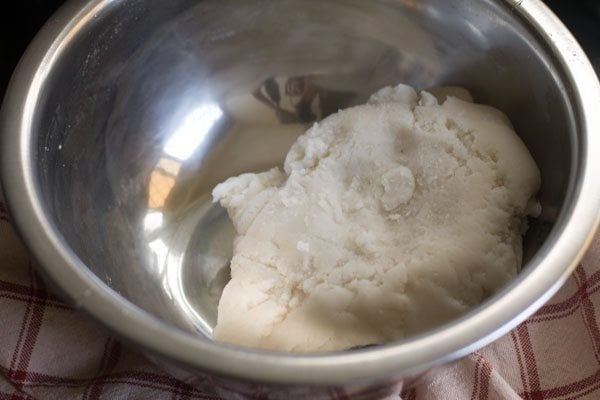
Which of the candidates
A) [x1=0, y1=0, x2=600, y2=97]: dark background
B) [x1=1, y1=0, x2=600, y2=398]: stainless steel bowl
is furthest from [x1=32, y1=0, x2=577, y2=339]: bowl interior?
[x1=0, y1=0, x2=600, y2=97]: dark background

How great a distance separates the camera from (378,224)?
830 millimetres

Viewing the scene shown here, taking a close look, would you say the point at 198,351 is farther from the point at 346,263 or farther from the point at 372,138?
the point at 372,138

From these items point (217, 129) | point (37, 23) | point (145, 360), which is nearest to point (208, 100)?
point (217, 129)

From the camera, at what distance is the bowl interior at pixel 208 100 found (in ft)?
2.69

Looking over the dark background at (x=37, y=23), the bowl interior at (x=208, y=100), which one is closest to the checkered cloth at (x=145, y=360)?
the bowl interior at (x=208, y=100)

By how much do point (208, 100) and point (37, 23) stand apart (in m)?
0.24

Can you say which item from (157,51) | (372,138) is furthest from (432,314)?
(157,51)

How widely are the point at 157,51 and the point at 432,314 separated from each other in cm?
47

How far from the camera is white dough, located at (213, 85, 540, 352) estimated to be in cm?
75

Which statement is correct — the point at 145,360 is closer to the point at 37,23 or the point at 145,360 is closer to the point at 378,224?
the point at 378,224

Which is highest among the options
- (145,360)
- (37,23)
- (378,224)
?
(37,23)

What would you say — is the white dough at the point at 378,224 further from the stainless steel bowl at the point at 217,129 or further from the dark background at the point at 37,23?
the dark background at the point at 37,23

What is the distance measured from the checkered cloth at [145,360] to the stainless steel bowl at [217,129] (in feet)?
0.25

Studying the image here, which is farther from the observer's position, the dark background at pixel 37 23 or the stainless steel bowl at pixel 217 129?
the dark background at pixel 37 23
